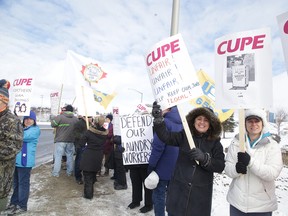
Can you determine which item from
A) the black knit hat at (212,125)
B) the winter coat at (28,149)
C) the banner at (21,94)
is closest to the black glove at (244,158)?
the black knit hat at (212,125)

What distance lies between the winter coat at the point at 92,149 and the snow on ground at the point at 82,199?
692 mm

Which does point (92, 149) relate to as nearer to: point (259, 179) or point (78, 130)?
point (78, 130)

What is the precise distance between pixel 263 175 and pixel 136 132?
2.69 metres

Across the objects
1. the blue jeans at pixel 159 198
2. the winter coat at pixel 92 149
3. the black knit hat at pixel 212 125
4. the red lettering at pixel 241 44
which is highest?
the red lettering at pixel 241 44

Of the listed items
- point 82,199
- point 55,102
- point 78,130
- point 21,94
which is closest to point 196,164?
point 82,199

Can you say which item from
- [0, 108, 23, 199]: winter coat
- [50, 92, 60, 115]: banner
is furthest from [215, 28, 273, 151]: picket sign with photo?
[50, 92, 60, 115]: banner

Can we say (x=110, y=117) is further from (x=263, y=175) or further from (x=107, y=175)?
(x=263, y=175)

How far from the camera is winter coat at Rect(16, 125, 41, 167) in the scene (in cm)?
431

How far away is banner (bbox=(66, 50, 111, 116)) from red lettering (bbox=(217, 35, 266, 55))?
160 inches

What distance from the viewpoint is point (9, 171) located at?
3.06m

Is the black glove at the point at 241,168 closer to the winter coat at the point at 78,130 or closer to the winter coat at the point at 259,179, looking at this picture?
the winter coat at the point at 259,179

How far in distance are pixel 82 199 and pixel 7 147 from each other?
2.76m

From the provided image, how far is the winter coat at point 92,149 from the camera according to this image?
5410 millimetres

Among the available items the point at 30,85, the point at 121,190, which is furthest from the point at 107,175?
the point at 30,85
